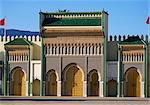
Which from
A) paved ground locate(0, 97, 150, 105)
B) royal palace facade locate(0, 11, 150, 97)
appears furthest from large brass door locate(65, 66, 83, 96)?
paved ground locate(0, 97, 150, 105)

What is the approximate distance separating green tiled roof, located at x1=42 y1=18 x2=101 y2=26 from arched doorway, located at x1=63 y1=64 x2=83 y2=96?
2.67m

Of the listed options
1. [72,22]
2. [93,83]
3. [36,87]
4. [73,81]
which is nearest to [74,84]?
[73,81]

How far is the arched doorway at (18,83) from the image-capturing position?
38219 millimetres

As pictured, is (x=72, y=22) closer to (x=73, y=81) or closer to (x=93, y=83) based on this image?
(x=73, y=81)

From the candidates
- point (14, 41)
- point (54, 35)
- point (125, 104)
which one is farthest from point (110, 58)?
point (125, 104)

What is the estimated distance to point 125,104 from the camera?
2656 cm

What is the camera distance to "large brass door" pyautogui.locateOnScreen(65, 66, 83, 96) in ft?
123

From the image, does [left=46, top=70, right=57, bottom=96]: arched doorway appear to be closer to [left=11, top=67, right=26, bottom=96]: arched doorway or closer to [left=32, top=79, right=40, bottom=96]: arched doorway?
[left=32, top=79, right=40, bottom=96]: arched doorway

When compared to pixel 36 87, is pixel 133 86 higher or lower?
higher

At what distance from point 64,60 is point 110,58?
3023mm

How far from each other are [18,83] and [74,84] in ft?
12.2

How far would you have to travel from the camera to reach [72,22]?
3775cm

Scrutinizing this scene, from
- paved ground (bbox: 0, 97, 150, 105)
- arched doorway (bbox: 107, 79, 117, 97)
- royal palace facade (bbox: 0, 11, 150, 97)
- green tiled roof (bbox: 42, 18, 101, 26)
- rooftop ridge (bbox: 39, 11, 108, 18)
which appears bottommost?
paved ground (bbox: 0, 97, 150, 105)

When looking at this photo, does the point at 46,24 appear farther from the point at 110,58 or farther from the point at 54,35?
the point at 110,58
